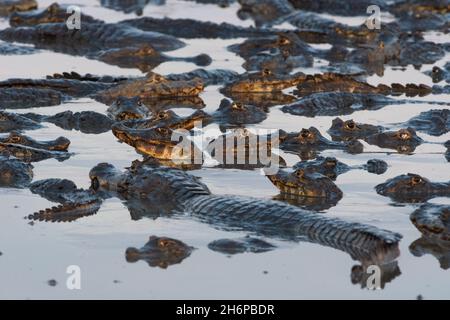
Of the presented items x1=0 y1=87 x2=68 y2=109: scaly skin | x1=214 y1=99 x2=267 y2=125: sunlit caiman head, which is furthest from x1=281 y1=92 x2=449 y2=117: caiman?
x1=0 y1=87 x2=68 y2=109: scaly skin

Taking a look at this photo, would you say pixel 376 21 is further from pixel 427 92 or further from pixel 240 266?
pixel 240 266

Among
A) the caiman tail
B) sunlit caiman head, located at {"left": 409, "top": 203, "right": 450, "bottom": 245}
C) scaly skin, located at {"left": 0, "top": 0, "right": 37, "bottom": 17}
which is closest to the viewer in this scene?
the caiman tail

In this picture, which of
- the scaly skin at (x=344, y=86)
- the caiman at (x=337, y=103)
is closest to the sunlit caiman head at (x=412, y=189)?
the caiman at (x=337, y=103)

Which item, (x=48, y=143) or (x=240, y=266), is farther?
(x=48, y=143)

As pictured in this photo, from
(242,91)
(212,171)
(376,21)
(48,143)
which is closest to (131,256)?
(212,171)

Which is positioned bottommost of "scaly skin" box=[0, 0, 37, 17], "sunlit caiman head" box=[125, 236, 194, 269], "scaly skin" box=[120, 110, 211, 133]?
"sunlit caiman head" box=[125, 236, 194, 269]

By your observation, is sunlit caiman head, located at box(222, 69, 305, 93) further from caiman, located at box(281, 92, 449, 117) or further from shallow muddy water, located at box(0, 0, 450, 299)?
shallow muddy water, located at box(0, 0, 450, 299)
